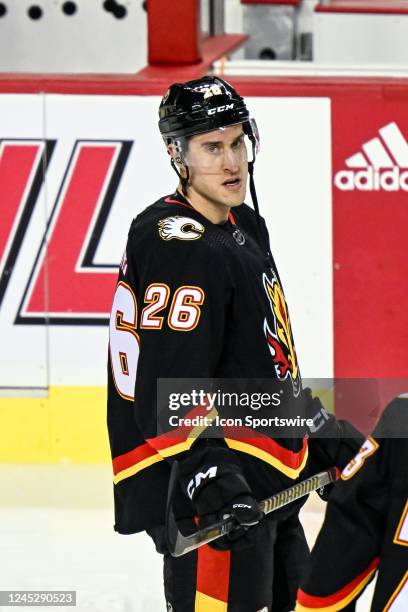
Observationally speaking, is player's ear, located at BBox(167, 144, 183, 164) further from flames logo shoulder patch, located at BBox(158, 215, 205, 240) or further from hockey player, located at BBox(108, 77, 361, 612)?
flames logo shoulder patch, located at BBox(158, 215, 205, 240)

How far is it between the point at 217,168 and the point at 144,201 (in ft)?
6.39

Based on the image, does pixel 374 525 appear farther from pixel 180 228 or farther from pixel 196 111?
pixel 196 111

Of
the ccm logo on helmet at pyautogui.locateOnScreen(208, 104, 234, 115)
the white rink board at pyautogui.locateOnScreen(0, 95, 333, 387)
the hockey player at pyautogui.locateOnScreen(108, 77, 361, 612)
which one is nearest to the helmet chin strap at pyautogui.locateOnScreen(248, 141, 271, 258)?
the hockey player at pyautogui.locateOnScreen(108, 77, 361, 612)

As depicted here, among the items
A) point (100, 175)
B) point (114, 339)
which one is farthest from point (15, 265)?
point (114, 339)

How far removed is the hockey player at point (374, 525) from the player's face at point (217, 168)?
766 mm

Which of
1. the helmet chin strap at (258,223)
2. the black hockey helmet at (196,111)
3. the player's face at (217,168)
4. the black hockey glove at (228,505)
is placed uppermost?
the black hockey helmet at (196,111)

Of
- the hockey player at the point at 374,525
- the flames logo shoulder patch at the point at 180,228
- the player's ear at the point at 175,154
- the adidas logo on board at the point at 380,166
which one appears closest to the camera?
the hockey player at the point at 374,525

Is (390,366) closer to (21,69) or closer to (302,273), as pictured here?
(302,273)

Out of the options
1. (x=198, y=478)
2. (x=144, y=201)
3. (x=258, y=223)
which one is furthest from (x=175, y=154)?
(x=144, y=201)

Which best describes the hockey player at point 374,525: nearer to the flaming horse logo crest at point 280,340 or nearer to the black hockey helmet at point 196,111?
the flaming horse logo crest at point 280,340

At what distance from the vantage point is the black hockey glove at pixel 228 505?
2141 millimetres

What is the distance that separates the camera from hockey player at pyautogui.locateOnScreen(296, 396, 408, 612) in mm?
1682

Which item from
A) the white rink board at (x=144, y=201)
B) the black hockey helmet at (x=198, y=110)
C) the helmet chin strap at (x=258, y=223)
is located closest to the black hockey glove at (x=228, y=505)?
the helmet chin strap at (x=258, y=223)

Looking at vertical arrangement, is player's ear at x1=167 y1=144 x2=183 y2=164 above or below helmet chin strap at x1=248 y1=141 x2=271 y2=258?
above
